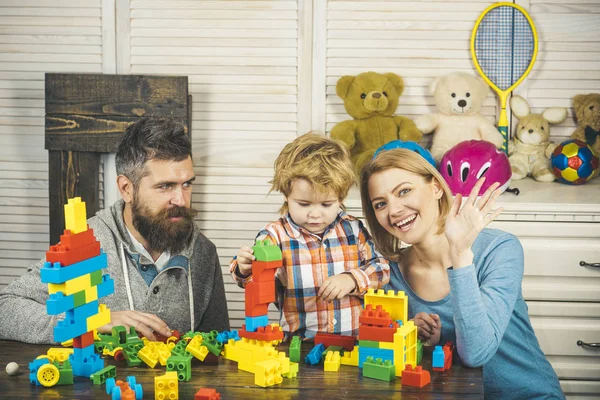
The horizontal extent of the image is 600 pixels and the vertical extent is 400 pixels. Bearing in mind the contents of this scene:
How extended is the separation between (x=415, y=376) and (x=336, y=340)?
0.27 metres

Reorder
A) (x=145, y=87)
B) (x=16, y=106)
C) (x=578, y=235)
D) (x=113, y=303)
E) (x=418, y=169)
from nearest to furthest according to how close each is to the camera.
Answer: (x=418, y=169) → (x=113, y=303) → (x=578, y=235) → (x=145, y=87) → (x=16, y=106)

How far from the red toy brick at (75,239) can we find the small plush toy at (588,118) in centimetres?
225

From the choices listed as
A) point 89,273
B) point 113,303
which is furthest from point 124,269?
point 89,273

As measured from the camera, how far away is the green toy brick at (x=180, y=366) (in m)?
1.56

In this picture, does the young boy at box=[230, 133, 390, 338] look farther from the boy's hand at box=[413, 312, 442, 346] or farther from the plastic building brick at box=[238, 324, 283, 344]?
the plastic building brick at box=[238, 324, 283, 344]

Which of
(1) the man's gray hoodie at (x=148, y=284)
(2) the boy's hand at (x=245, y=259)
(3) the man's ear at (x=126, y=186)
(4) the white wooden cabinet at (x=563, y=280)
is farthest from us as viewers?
(4) the white wooden cabinet at (x=563, y=280)

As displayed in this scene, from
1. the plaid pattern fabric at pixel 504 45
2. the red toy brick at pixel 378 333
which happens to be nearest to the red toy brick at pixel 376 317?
the red toy brick at pixel 378 333

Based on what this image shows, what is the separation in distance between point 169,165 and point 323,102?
118 centimetres

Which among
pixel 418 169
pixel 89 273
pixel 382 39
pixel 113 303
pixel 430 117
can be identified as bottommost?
pixel 113 303

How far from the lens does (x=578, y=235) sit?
110 inches

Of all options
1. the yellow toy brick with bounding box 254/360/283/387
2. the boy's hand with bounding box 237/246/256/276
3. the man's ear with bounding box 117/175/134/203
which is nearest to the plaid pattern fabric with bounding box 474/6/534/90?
the man's ear with bounding box 117/175/134/203

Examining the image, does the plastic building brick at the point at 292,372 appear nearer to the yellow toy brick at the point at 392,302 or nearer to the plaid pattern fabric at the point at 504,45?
the yellow toy brick at the point at 392,302

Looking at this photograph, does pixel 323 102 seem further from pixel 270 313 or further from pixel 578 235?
pixel 578 235

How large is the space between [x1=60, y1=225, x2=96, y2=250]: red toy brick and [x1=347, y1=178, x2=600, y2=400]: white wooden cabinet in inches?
65.5
